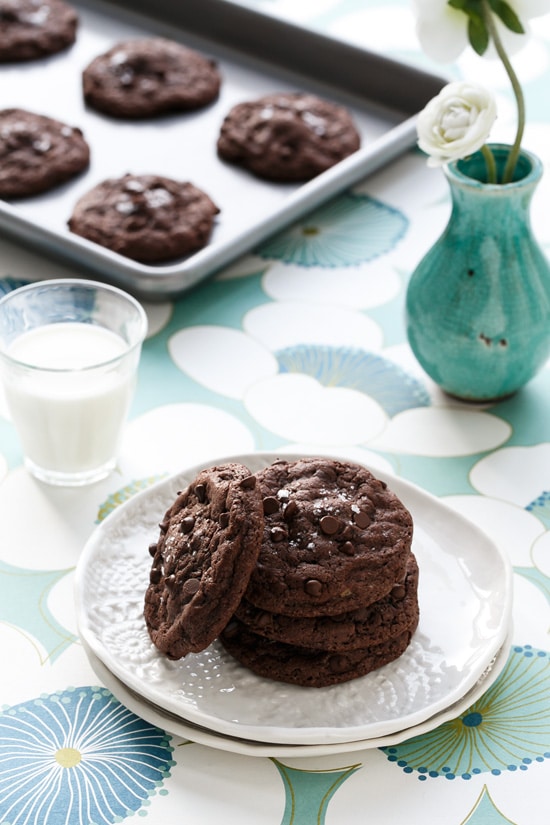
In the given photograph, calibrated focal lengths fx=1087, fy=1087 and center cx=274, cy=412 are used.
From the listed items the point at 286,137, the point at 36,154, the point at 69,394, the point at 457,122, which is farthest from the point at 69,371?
the point at 286,137

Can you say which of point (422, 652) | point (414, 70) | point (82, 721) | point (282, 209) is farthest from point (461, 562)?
point (414, 70)

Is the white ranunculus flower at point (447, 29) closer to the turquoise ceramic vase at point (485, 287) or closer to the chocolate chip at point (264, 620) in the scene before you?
the turquoise ceramic vase at point (485, 287)

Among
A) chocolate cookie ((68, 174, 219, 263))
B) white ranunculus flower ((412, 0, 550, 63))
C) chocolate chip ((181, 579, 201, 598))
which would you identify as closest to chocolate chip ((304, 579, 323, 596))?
chocolate chip ((181, 579, 201, 598))

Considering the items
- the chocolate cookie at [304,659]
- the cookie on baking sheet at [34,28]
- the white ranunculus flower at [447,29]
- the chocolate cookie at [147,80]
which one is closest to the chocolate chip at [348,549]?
the chocolate cookie at [304,659]

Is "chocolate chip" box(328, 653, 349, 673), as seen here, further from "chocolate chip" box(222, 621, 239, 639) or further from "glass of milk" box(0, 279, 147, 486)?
"glass of milk" box(0, 279, 147, 486)

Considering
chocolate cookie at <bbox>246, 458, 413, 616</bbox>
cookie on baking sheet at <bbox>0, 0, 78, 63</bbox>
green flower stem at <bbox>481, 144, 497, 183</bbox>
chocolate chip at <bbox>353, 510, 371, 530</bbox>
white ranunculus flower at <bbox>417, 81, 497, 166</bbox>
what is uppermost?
white ranunculus flower at <bbox>417, 81, 497, 166</bbox>

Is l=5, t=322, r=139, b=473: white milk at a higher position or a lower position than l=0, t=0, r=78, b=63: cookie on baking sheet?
higher
